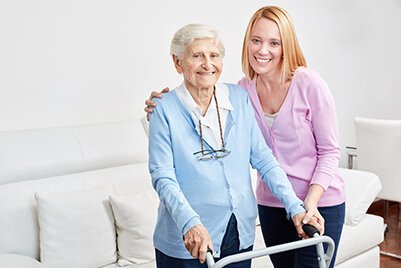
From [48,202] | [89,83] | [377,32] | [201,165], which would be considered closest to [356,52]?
[377,32]

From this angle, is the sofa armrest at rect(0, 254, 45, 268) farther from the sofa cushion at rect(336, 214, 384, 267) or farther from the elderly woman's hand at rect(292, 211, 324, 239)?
the sofa cushion at rect(336, 214, 384, 267)

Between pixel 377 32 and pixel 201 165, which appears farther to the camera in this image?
pixel 377 32

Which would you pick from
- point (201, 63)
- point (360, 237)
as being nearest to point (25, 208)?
point (201, 63)

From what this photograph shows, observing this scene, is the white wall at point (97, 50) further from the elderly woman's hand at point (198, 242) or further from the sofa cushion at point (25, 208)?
the elderly woman's hand at point (198, 242)

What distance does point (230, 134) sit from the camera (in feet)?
5.29

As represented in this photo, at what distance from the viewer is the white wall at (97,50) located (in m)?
2.69

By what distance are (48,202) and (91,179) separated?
0.26 m

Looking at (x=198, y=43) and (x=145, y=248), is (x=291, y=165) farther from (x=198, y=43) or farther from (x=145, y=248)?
(x=145, y=248)

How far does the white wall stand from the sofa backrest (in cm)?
18

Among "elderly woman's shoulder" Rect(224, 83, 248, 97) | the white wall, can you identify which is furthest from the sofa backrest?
"elderly woman's shoulder" Rect(224, 83, 248, 97)

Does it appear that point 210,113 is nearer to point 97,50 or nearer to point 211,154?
point 211,154

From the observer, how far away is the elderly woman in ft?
5.07

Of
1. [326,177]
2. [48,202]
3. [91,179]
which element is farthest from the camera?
[91,179]

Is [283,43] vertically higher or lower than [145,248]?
higher
